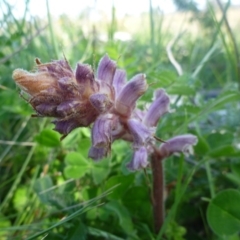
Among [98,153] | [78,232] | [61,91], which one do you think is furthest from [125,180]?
[61,91]

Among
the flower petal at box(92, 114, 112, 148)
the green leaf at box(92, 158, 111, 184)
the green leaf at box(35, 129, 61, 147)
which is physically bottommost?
the green leaf at box(92, 158, 111, 184)

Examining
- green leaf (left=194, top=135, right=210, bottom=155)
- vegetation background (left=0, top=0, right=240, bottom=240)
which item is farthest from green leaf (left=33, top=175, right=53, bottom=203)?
green leaf (left=194, top=135, right=210, bottom=155)

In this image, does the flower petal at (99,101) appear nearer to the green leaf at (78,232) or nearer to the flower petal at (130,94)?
the flower petal at (130,94)

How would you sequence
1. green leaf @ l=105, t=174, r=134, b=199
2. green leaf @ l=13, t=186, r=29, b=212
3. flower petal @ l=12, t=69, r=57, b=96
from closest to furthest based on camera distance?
flower petal @ l=12, t=69, r=57, b=96
green leaf @ l=105, t=174, r=134, b=199
green leaf @ l=13, t=186, r=29, b=212

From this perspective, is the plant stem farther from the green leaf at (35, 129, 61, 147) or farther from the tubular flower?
the green leaf at (35, 129, 61, 147)

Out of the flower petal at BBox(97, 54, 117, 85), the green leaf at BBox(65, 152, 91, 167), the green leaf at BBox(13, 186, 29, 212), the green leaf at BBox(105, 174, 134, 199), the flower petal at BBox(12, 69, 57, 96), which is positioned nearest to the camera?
the flower petal at BBox(12, 69, 57, 96)

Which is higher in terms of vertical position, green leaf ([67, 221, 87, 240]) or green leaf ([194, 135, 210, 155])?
green leaf ([194, 135, 210, 155])

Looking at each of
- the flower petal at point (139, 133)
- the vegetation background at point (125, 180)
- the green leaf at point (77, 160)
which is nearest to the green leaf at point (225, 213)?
the vegetation background at point (125, 180)

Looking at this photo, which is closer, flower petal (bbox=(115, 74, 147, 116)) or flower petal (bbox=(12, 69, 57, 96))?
flower petal (bbox=(12, 69, 57, 96))

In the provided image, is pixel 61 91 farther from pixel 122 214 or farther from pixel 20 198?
pixel 20 198
